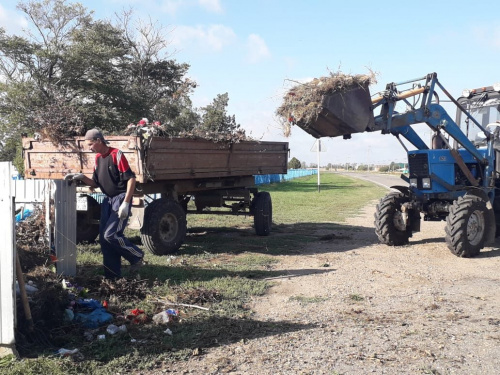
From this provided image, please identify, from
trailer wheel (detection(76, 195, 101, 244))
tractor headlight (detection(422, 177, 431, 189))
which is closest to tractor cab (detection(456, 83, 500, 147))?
tractor headlight (detection(422, 177, 431, 189))

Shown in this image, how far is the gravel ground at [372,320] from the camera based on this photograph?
402 cm

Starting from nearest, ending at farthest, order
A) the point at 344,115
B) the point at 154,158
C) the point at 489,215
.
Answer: the point at 154,158
the point at 344,115
the point at 489,215

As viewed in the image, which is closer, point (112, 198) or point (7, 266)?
point (7, 266)

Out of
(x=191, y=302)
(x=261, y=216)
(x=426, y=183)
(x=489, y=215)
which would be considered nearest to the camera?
(x=191, y=302)

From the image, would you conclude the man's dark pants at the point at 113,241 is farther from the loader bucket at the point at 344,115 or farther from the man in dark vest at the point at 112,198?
the loader bucket at the point at 344,115

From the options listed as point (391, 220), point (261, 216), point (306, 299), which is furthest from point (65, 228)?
point (391, 220)

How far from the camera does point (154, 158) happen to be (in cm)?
770

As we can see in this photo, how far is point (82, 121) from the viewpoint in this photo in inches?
336

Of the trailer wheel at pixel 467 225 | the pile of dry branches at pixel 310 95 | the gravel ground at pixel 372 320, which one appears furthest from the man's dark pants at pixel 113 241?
the trailer wheel at pixel 467 225

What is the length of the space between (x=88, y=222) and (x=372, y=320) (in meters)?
5.52

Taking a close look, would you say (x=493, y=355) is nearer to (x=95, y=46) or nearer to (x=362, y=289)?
(x=362, y=289)

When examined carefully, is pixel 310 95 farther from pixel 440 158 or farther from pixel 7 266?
pixel 7 266

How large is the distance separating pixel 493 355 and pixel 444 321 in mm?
898

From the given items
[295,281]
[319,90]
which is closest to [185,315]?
[295,281]
